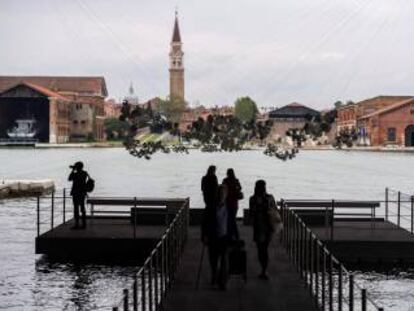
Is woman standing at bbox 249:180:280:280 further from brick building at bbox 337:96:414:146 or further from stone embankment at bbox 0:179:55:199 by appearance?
brick building at bbox 337:96:414:146

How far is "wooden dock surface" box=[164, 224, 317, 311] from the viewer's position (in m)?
14.5

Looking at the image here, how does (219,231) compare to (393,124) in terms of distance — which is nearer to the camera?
(219,231)

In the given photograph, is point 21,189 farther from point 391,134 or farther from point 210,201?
point 391,134

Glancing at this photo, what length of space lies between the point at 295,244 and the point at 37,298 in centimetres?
610

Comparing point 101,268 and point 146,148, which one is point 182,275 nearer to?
point 101,268

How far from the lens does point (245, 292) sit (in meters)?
15.6

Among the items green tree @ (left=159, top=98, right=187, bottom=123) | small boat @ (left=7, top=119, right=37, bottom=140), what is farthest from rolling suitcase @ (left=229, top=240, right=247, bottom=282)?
small boat @ (left=7, top=119, right=37, bottom=140)

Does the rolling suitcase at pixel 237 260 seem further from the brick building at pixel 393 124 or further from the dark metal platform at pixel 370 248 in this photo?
the brick building at pixel 393 124

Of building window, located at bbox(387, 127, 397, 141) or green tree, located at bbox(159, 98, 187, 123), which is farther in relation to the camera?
building window, located at bbox(387, 127, 397, 141)

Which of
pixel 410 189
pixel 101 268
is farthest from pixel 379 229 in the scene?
pixel 410 189

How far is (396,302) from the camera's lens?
19.6 meters

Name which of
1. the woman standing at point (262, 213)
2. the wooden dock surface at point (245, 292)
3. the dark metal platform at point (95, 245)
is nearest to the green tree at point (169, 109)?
the dark metal platform at point (95, 245)

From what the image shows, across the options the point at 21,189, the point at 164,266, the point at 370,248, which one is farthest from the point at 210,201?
the point at 21,189

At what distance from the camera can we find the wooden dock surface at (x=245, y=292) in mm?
14469
